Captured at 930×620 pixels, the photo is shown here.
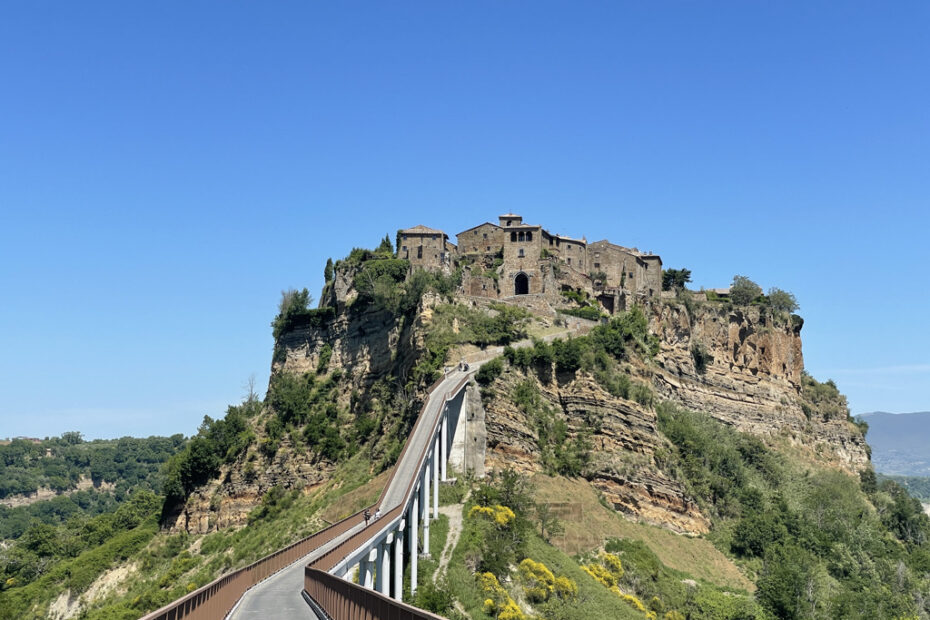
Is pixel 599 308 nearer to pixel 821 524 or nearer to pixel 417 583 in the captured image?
pixel 821 524

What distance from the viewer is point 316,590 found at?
81.9 ft

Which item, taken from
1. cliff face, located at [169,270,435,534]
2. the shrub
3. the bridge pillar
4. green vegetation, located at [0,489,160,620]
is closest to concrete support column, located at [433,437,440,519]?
the bridge pillar

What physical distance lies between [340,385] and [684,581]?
3462 centimetres

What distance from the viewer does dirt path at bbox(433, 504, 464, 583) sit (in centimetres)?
4744

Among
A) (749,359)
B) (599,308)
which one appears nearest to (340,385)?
(599,308)

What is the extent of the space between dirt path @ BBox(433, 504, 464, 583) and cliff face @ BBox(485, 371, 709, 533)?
5.87 meters

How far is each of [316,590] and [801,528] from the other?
2169 inches

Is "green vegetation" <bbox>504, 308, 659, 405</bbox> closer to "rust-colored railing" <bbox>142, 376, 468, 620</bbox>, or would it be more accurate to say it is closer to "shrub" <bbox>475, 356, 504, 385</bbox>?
"shrub" <bbox>475, 356, 504, 385</bbox>

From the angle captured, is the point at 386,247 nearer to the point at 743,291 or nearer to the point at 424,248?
the point at 424,248

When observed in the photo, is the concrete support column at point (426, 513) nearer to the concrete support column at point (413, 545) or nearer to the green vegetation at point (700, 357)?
the concrete support column at point (413, 545)

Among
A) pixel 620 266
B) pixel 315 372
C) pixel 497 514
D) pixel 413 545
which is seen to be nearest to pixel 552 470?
pixel 497 514

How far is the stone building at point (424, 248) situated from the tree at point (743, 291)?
30509mm

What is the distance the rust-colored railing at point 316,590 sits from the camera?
16.6 m

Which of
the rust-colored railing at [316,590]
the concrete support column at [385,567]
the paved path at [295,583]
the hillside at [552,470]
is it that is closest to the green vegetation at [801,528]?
the hillside at [552,470]
